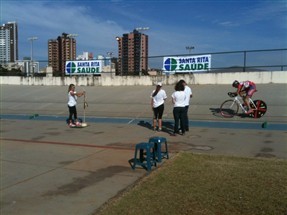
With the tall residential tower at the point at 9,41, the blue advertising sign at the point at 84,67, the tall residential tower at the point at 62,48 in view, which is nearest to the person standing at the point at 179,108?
the blue advertising sign at the point at 84,67

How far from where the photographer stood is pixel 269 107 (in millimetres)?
14914

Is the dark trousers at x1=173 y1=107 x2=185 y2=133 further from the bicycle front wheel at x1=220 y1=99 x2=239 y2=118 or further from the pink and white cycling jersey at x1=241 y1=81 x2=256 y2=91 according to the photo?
the pink and white cycling jersey at x1=241 y1=81 x2=256 y2=91

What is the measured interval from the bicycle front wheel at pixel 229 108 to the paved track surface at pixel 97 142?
1.23 feet

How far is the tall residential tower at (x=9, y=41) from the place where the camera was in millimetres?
45438

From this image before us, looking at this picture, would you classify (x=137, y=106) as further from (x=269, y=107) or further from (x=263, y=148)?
(x=263, y=148)

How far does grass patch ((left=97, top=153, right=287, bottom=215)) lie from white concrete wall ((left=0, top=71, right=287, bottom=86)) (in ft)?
45.8

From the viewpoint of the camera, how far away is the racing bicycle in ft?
44.3

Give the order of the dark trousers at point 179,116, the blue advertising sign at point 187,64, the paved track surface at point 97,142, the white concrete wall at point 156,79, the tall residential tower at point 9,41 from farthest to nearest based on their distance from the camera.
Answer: the tall residential tower at point 9,41
the blue advertising sign at point 187,64
the white concrete wall at point 156,79
the dark trousers at point 179,116
the paved track surface at point 97,142

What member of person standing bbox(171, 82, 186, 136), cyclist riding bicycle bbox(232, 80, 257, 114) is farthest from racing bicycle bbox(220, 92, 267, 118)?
person standing bbox(171, 82, 186, 136)

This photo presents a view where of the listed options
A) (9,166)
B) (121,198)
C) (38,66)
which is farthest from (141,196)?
(38,66)

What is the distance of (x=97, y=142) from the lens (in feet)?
32.2

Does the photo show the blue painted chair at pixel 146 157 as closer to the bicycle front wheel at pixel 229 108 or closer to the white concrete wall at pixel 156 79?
the bicycle front wheel at pixel 229 108

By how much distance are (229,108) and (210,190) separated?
9.80 m

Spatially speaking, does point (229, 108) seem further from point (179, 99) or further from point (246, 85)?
point (179, 99)
